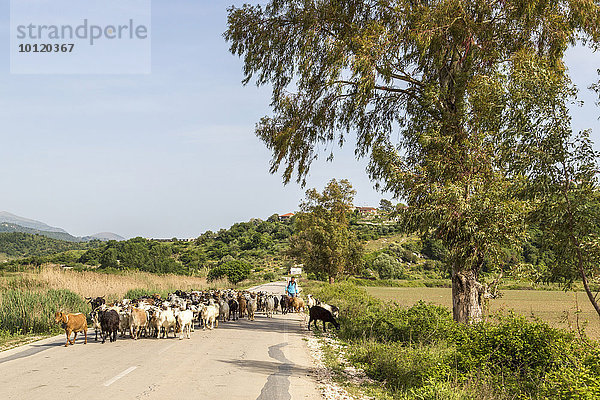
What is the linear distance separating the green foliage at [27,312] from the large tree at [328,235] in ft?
88.1

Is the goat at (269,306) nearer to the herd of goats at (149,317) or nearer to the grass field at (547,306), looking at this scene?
the herd of goats at (149,317)

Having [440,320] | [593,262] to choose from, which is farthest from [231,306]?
[593,262]

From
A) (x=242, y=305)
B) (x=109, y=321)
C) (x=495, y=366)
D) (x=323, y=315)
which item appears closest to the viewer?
(x=495, y=366)

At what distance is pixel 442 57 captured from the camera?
16.2 m

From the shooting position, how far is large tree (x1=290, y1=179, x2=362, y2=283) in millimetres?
44062

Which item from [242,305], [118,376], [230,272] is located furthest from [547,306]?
[118,376]

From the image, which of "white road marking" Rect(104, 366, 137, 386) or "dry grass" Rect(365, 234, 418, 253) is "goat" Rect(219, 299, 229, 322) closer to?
"white road marking" Rect(104, 366, 137, 386)

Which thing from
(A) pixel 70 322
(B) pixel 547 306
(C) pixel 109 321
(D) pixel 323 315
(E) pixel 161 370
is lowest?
(B) pixel 547 306

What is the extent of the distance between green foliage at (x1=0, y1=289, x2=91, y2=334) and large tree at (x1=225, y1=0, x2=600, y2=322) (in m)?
11.0

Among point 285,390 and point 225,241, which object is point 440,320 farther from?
point 225,241

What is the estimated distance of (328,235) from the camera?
4350 centimetres

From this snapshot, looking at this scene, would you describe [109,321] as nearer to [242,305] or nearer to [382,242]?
[242,305]

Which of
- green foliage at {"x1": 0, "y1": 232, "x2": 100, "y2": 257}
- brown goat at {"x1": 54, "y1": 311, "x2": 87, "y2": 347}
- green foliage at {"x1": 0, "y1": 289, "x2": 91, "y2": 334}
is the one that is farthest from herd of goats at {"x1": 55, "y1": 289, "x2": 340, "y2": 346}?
green foliage at {"x1": 0, "y1": 232, "x2": 100, "y2": 257}

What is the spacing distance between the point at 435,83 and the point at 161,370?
40.5ft
